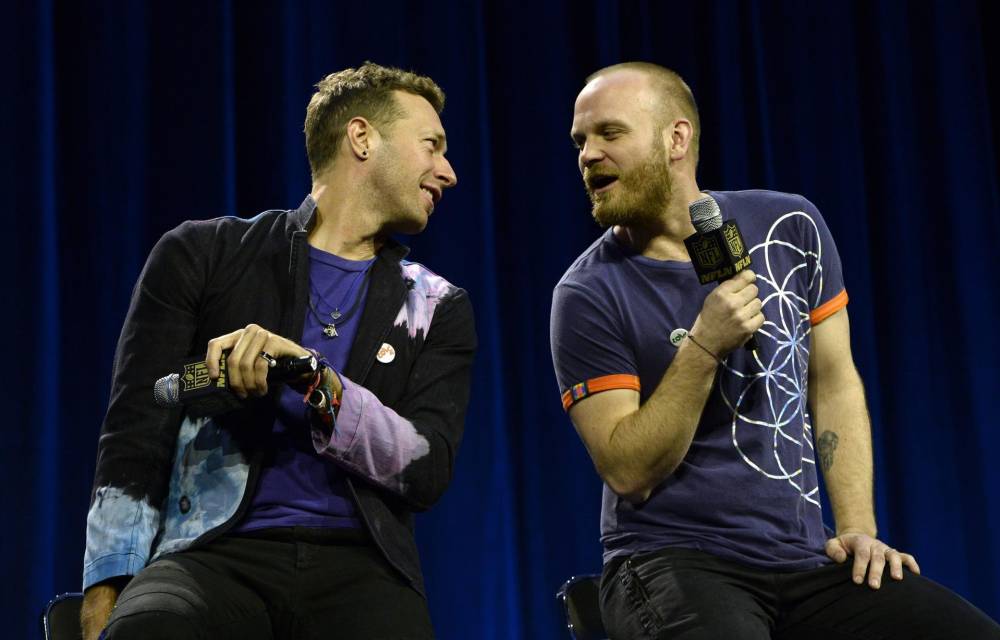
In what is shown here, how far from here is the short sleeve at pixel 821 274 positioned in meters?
2.23

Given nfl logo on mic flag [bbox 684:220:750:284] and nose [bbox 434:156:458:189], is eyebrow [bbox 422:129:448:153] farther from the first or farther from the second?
→ nfl logo on mic flag [bbox 684:220:750:284]

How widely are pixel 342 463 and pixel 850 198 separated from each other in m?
2.89

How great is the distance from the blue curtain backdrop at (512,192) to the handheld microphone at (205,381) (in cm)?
152

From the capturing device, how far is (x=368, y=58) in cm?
357

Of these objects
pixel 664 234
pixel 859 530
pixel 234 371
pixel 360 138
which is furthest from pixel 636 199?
pixel 234 371

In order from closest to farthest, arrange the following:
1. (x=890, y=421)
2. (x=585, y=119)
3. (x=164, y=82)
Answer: (x=585, y=119) → (x=164, y=82) → (x=890, y=421)

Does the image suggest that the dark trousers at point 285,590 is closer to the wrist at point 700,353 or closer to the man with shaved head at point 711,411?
the man with shaved head at point 711,411

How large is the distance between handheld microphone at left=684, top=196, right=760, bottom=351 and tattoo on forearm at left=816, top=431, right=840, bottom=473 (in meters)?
0.51

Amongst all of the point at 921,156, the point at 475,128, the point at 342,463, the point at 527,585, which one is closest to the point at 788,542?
the point at 342,463

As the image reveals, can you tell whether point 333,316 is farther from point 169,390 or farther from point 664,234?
point 664,234

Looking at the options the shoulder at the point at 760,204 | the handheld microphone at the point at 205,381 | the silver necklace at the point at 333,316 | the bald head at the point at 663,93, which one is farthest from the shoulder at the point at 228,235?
the shoulder at the point at 760,204

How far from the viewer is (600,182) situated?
2.30 metres

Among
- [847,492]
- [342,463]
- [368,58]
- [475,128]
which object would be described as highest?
[368,58]

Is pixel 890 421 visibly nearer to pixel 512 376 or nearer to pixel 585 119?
pixel 512 376
